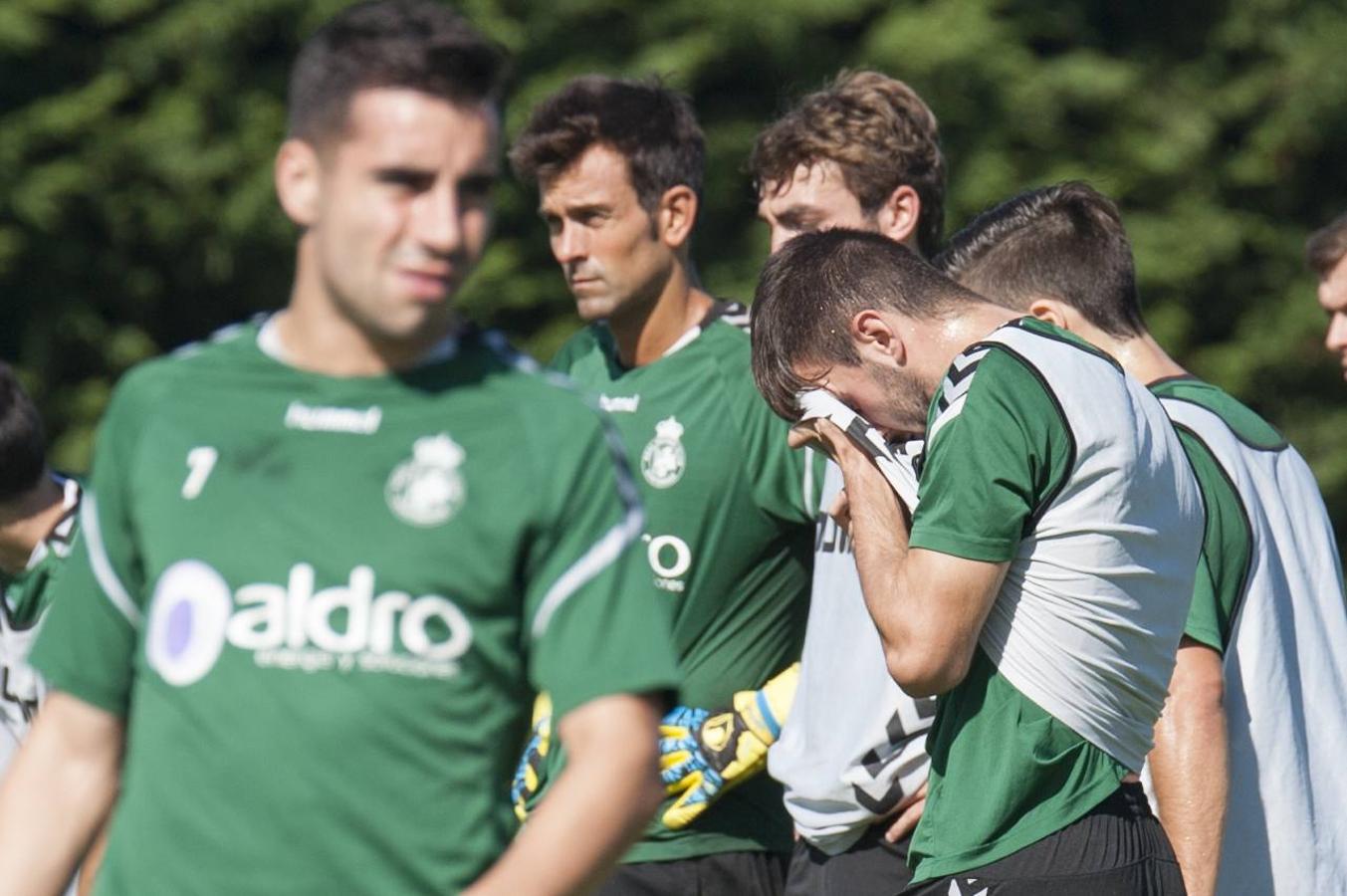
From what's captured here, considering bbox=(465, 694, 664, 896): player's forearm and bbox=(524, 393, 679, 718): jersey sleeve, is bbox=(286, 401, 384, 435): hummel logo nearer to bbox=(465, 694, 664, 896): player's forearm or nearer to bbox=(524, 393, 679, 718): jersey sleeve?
bbox=(524, 393, 679, 718): jersey sleeve

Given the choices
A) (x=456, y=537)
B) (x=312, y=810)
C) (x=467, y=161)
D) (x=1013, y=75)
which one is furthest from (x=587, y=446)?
(x=1013, y=75)

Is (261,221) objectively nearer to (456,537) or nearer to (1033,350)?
(1033,350)

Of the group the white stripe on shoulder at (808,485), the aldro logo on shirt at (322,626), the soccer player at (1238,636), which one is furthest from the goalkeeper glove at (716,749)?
the aldro logo on shirt at (322,626)

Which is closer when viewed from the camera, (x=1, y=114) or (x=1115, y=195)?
(x=1, y=114)

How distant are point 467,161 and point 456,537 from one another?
0.42 meters

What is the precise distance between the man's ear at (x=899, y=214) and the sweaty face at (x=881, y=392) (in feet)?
3.90

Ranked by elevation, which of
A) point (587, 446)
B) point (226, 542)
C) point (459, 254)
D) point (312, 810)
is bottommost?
point (312, 810)

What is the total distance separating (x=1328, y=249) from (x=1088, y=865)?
2388 mm

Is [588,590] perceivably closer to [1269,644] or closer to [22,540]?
[1269,644]

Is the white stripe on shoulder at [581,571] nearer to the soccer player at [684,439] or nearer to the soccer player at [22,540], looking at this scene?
the soccer player at [684,439]

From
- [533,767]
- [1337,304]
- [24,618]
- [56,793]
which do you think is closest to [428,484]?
[56,793]

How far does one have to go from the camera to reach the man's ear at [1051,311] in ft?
13.0

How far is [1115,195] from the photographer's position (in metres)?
11.1

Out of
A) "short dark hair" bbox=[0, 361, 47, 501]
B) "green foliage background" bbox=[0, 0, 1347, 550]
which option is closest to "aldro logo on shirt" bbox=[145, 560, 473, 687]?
"short dark hair" bbox=[0, 361, 47, 501]
